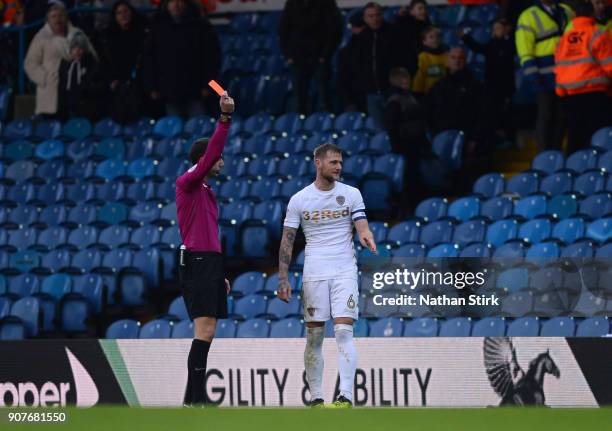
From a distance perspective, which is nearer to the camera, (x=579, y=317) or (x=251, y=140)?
(x=579, y=317)

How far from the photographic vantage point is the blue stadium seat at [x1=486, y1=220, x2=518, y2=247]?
44.9 ft

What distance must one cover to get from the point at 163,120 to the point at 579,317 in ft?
24.6

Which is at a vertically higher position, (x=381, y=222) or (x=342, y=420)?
(x=381, y=222)

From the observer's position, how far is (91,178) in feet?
57.5

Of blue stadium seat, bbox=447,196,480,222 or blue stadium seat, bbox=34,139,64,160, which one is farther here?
blue stadium seat, bbox=34,139,64,160

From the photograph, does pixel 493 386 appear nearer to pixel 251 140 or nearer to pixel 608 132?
pixel 608 132

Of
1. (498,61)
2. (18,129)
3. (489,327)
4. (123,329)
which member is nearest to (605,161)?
(498,61)

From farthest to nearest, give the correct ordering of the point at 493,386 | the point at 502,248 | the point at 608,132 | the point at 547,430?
the point at 608,132
the point at 502,248
the point at 493,386
the point at 547,430

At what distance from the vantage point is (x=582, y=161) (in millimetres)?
14555

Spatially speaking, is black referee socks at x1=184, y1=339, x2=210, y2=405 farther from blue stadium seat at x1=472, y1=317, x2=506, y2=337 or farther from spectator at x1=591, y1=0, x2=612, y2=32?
spectator at x1=591, y1=0, x2=612, y2=32

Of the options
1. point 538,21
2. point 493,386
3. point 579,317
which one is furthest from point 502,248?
point 538,21

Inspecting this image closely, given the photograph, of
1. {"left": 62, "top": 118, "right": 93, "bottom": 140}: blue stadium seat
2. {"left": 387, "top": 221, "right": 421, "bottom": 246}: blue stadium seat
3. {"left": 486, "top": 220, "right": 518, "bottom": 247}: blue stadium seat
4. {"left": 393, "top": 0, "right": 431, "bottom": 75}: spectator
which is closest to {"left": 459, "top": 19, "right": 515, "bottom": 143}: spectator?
{"left": 393, "top": 0, "right": 431, "bottom": 75}: spectator

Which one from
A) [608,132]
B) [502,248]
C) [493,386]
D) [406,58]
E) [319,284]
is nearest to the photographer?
[319,284]

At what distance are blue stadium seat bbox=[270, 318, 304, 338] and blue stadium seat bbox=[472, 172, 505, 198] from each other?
9.18 ft
